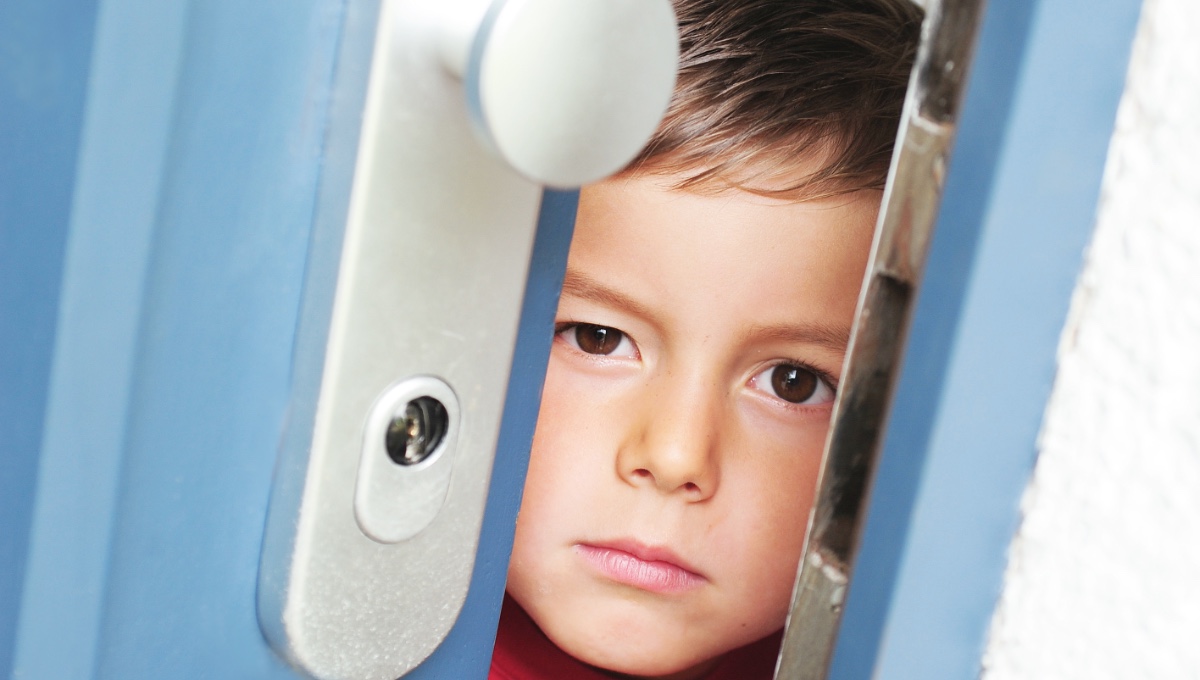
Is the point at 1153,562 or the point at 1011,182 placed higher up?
the point at 1011,182

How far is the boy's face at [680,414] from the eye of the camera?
755mm

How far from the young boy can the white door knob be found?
0.45 m

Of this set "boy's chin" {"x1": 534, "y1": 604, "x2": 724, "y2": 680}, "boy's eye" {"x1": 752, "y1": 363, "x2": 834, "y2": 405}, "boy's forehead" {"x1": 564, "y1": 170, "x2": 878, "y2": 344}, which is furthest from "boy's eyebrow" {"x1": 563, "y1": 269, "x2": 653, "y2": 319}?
"boy's chin" {"x1": 534, "y1": 604, "x2": 724, "y2": 680}

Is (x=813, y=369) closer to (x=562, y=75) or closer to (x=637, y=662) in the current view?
(x=637, y=662)

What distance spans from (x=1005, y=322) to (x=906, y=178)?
0.19 ft

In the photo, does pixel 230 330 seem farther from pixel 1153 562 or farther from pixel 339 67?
pixel 1153 562

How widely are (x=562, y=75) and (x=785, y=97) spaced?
57 centimetres

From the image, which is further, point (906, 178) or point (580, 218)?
point (580, 218)

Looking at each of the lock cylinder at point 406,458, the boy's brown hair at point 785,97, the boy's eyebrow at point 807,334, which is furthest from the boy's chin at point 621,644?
the lock cylinder at point 406,458

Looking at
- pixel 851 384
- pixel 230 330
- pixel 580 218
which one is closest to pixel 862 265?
pixel 580 218

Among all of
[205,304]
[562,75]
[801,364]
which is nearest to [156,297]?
[205,304]

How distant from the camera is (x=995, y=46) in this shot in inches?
11.3

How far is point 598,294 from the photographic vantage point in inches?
31.2

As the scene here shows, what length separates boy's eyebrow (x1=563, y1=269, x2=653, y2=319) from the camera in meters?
0.78
